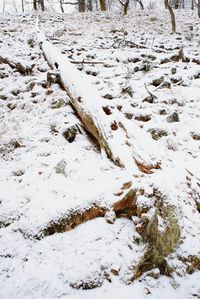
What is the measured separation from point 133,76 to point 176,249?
4712 millimetres

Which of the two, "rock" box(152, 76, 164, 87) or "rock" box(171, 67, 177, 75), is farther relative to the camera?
"rock" box(171, 67, 177, 75)

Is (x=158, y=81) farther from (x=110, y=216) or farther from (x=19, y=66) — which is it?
(x=110, y=216)

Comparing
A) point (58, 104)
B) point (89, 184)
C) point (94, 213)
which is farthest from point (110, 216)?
point (58, 104)

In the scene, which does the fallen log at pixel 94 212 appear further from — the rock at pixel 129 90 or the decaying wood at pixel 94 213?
the rock at pixel 129 90

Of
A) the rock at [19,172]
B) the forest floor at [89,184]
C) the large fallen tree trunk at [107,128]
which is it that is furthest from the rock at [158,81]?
the rock at [19,172]

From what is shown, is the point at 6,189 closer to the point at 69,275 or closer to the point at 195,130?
the point at 69,275

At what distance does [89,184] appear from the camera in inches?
124

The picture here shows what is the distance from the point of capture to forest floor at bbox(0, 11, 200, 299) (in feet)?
7.89

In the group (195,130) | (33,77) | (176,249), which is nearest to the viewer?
(176,249)

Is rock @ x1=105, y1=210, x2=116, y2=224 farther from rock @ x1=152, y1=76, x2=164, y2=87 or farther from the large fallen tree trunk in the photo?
rock @ x1=152, y1=76, x2=164, y2=87

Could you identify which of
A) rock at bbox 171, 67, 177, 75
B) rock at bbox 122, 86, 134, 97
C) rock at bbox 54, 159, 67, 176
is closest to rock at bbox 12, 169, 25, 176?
rock at bbox 54, 159, 67, 176

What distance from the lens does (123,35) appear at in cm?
1116

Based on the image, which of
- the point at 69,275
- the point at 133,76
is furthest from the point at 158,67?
the point at 69,275

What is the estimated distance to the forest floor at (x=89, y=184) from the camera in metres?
2.40
